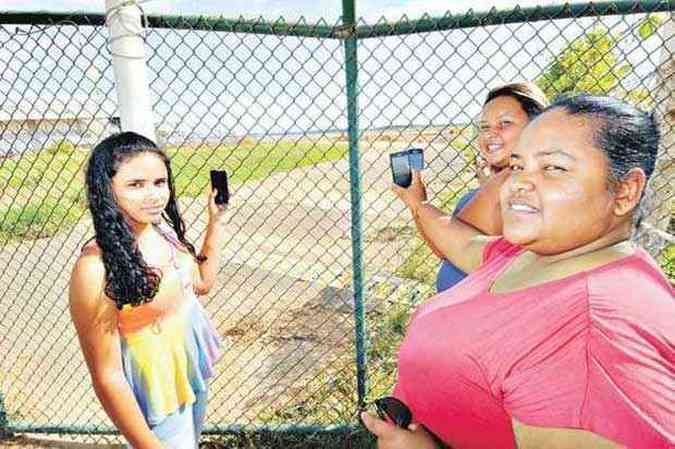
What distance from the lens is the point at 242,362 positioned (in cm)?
482

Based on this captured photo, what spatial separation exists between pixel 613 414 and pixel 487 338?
0.26 meters

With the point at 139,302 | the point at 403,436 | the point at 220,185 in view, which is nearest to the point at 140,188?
the point at 139,302

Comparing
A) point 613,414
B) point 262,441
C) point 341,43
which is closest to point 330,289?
point 262,441

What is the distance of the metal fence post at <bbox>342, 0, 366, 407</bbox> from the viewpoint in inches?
89.3

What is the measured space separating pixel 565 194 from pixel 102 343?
1.37m

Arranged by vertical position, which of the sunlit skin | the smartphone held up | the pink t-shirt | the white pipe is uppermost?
the white pipe

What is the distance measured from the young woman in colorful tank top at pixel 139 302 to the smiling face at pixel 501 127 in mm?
1145

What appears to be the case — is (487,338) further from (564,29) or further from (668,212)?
(668,212)

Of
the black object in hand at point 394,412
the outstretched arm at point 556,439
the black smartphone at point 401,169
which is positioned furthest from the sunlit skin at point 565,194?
the black smartphone at point 401,169

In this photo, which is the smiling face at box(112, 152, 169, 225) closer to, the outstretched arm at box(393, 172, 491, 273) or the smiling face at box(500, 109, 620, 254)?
the outstretched arm at box(393, 172, 491, 273)

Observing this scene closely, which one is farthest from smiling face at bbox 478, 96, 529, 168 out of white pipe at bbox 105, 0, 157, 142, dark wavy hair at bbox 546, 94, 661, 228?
white pipe at bbox 105, 0, 157, 142

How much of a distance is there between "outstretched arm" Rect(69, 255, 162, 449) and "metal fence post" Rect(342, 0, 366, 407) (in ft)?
4.05

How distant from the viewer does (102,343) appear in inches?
66.8

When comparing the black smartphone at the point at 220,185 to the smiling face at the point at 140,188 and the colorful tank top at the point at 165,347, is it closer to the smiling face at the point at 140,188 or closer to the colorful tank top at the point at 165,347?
the colorful tank top at the point at 165,347
